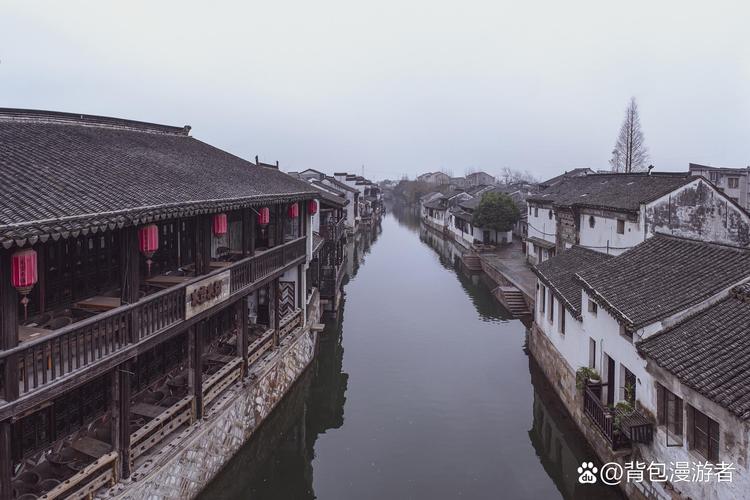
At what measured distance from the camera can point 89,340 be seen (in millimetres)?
9641

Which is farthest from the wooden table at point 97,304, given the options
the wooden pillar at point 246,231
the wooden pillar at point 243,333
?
the wooden pillar at point 246,231

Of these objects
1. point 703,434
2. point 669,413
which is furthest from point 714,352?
point 669,413

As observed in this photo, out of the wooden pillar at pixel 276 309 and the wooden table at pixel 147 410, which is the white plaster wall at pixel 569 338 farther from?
the wooden table at pixel 147 410

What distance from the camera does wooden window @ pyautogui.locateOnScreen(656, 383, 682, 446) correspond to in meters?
10.4

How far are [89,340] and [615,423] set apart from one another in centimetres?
1095

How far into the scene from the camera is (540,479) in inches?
555

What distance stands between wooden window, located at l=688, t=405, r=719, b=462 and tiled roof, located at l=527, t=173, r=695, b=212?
1385 centimetres

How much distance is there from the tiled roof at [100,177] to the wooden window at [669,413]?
33.2ft

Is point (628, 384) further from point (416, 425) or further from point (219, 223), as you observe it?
point (219, 223)

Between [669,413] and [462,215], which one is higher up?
[462,215]

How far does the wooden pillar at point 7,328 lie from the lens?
24.6ft

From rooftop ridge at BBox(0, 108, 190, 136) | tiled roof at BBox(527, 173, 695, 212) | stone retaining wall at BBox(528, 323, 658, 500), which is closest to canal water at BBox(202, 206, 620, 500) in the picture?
stone retaining wall at BBox(528, 323, 658, 500)

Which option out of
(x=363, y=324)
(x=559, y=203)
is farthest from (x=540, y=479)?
(x=559, y=203)

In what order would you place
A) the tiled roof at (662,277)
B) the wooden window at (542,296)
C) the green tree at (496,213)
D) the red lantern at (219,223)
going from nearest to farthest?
1. the tiled roof at (662,277)
2. the red lantern at (219,223)
3. the wooden window at (542,296)
4. the green tree at (496,213)
